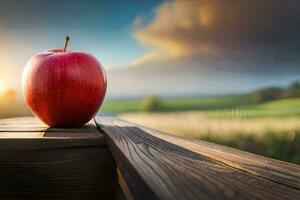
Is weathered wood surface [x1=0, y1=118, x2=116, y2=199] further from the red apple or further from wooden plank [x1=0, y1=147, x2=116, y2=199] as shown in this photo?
the red apple

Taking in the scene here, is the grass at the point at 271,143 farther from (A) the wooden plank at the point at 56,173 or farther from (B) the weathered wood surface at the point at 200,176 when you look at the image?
(B) the weathered wood surface at the point at 200,176

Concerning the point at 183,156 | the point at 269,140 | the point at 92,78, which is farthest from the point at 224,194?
the point at 269,140

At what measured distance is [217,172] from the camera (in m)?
0.60

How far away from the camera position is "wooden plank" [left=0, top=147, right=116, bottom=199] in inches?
41.3

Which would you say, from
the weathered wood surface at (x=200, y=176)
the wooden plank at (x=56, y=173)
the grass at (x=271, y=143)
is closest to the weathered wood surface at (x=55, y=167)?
the wooden plank at (x=56, y=173)

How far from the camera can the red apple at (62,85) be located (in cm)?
142

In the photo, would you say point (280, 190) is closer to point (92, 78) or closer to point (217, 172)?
point (217, 172)

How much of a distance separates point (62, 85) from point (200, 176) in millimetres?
969

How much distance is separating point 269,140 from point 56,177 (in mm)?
4652

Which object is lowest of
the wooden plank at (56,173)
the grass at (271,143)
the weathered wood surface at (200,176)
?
the grass at (271,143)

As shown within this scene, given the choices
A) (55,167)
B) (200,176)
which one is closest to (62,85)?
(55,167)

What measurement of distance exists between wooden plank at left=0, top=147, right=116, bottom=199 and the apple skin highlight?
0.41 meters

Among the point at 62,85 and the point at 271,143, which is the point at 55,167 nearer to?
the point at 62,85

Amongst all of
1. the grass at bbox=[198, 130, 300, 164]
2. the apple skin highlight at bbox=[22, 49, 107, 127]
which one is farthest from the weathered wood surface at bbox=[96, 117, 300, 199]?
the grass at bbox=[198, 130, 300, 164]
